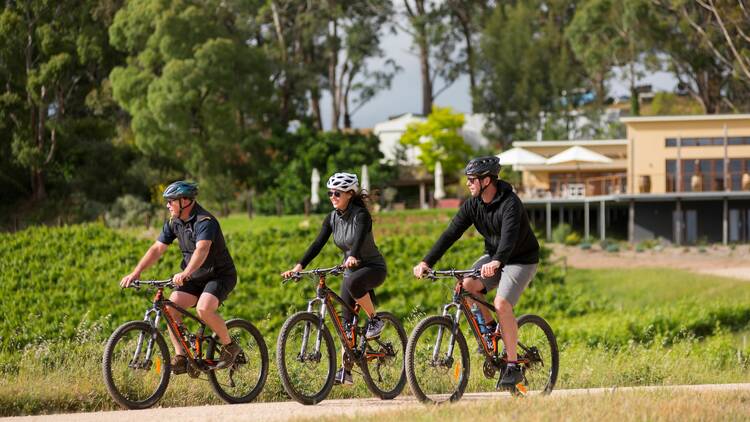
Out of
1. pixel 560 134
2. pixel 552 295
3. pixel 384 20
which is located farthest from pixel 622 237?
pixel 552 295

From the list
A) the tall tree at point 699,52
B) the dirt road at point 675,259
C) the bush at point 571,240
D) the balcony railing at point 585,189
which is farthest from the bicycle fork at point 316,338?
the tall tree at point 699,52

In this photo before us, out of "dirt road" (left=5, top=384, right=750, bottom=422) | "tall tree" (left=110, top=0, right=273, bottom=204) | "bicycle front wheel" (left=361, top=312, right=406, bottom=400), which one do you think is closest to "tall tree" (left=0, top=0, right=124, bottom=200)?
"tall tree" (left=110, top=0, right=273, bottom=204)

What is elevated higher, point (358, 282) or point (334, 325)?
point (358, 282)

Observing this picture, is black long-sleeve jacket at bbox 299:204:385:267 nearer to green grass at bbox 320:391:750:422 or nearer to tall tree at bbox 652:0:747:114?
green grass at bbox 320:391:750:422

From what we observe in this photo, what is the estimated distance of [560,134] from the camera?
57.1m

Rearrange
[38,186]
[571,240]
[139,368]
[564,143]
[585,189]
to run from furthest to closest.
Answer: [564,143]
[585,189]
[38,186]
[571,240]
[139,368]

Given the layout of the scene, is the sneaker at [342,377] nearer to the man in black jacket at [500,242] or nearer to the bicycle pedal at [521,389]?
the man in black jacket at [500,242]

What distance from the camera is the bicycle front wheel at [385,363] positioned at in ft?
29.5

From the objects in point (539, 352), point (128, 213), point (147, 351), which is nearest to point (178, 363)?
point (147, 351)

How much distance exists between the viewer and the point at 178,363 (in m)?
8.46

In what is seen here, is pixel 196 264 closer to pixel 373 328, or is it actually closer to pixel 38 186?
pixel 373 328

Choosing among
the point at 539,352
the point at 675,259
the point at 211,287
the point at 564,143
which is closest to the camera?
the point at 211,287

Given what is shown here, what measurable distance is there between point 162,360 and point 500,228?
2550mm

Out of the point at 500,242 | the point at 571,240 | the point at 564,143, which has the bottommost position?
the point at 571,240
